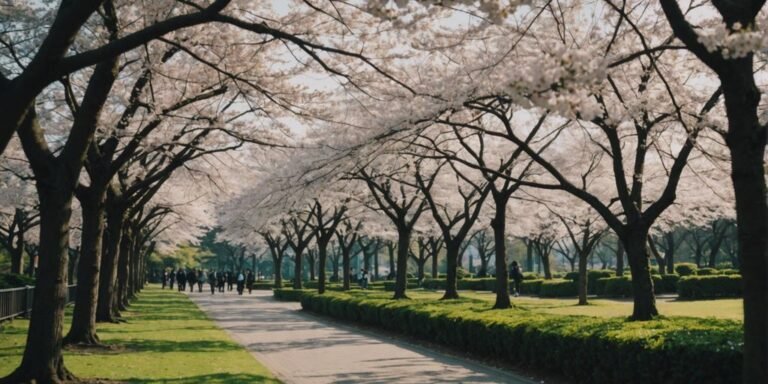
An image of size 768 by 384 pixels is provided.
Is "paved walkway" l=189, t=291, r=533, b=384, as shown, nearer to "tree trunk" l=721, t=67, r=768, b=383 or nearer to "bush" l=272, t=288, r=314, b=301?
"tree trunk" l=721, t=67, r=768, b=383

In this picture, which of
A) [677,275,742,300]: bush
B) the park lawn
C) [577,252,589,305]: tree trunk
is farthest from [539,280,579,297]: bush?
the park lawn

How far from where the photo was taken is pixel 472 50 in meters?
14.7

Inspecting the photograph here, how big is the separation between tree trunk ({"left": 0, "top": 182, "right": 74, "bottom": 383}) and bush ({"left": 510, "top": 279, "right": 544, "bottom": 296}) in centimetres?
2828

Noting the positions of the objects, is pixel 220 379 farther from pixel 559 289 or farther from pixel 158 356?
pixel 559 289

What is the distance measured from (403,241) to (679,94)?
13909 millimetres

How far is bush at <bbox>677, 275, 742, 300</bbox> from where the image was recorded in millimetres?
26109

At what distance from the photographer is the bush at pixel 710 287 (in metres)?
26.1

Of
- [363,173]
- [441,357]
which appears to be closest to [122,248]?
[363,173]

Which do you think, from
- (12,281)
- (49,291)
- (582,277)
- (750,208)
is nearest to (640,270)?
(750,208)

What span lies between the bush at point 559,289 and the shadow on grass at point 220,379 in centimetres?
2420

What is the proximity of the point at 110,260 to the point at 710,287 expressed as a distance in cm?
2165

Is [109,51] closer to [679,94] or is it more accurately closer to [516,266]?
[679,94]

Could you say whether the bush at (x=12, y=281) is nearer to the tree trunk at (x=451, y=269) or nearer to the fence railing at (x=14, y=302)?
the fence railing at (x=14, y=302)

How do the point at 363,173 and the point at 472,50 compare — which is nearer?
the point at 472,50
